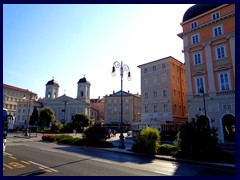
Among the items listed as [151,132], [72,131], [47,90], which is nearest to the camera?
[151,132]

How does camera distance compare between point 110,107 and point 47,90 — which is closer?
point 110,107

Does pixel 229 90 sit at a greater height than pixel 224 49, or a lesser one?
lesser

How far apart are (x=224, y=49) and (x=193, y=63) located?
443 centimetres

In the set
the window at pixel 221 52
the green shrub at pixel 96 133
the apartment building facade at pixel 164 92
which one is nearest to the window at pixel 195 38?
the window at pixel 221 52

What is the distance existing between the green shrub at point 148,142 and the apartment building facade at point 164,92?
19649 mm

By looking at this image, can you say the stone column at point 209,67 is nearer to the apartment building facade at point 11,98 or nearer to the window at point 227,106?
the window at point 227,106

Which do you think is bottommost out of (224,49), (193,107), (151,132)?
(151,132)

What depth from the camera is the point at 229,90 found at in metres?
23.5

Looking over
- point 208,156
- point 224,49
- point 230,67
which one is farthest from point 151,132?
point 224,49

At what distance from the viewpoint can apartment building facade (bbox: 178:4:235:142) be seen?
78.2ft

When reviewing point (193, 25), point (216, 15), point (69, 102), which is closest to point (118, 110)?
point (69, 102)

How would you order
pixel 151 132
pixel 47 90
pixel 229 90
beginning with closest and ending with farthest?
pixel 151 132
pixel 229 90
pixel 47 90

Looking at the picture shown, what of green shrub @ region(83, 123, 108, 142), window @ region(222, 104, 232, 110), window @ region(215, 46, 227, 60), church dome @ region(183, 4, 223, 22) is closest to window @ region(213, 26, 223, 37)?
window @ region(215, 46, 227, 60)
